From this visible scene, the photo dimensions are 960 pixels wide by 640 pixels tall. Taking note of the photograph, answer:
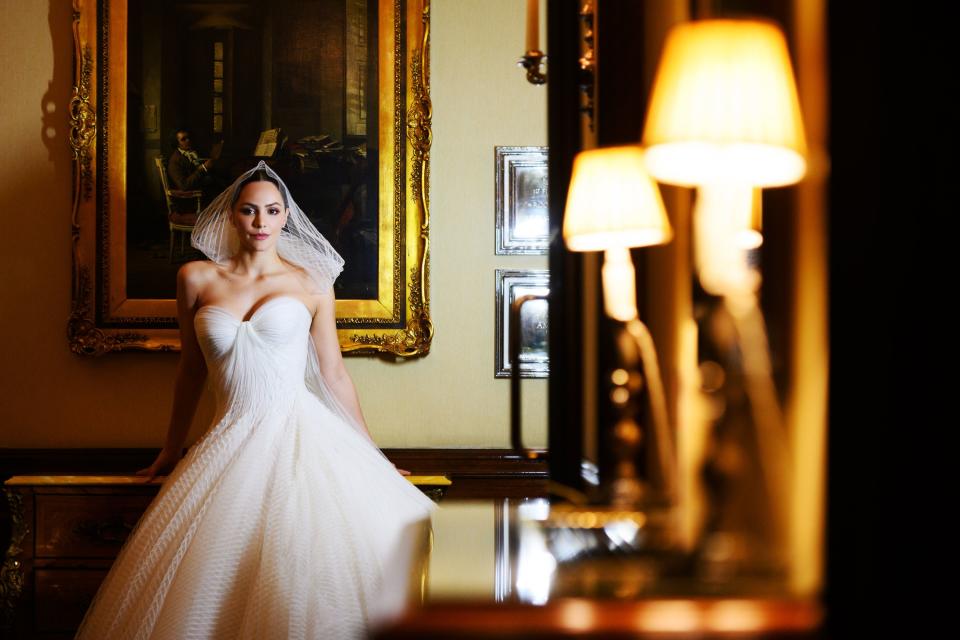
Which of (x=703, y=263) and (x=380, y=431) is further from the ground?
(x=703, y=263)

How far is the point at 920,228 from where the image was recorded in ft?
3.58

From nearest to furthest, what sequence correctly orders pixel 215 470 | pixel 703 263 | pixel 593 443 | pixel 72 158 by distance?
pixel 703 263
pixel 593 443
pixel 215 470
pixel 72 158

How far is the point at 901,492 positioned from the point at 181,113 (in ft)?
13.6

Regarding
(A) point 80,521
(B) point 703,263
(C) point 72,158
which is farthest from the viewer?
(C) point 72,158

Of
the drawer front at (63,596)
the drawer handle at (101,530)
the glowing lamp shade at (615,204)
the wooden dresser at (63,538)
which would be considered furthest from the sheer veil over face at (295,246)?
the glowing lamp shade at (615,204)

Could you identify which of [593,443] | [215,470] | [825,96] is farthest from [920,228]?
[215,470]

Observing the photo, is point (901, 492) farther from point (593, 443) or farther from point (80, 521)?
point (80, 521)

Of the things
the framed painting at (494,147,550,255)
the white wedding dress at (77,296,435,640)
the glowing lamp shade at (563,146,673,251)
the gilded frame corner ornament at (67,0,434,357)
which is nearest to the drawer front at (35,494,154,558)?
the white wedding dress at (77,296,435,640)

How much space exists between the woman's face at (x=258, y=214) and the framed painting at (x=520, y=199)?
1.11 metres

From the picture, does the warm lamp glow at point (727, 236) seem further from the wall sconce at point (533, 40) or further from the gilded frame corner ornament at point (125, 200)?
the gilded frame corner ornament at point (125, 200)

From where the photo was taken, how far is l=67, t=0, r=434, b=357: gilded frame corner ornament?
4516 mm

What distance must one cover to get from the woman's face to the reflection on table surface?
268 centimetres

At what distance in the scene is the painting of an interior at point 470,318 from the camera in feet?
3.62

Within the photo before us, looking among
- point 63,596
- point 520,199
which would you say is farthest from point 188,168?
point 63,596
